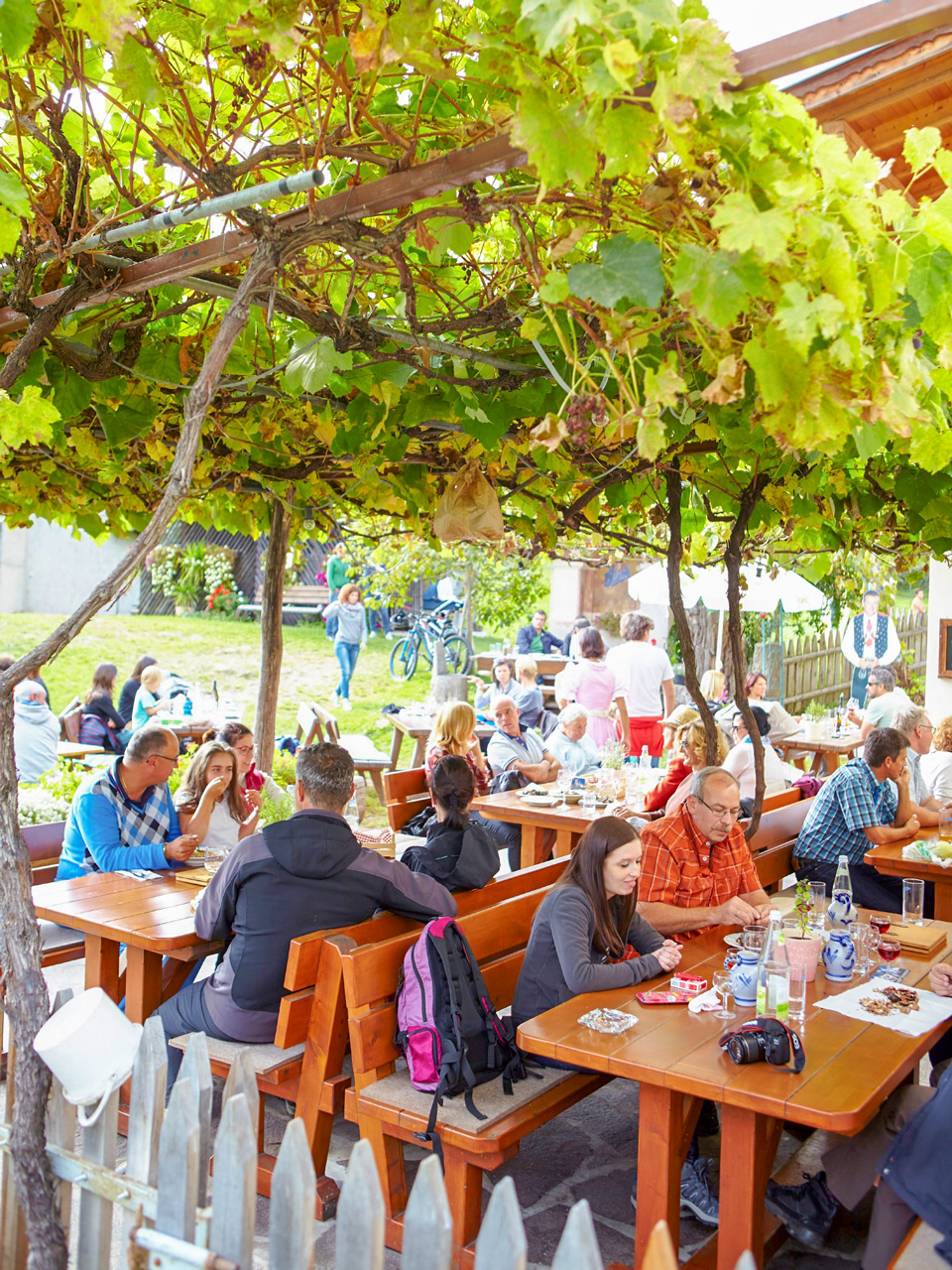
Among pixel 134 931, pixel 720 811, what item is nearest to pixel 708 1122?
pixel 720 811

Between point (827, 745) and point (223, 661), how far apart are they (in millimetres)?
9750

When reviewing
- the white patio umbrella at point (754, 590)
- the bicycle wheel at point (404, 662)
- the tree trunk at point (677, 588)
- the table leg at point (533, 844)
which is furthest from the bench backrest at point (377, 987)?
the bicycle wheel at point (404, 662)

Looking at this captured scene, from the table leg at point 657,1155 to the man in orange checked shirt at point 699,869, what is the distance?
1.10 m

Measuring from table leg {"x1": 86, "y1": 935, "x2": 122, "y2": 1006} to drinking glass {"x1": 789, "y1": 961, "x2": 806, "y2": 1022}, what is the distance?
93.0 inches

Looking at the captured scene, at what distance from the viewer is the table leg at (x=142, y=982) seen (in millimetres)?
3662

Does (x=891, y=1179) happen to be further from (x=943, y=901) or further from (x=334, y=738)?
(x=334, y=738)

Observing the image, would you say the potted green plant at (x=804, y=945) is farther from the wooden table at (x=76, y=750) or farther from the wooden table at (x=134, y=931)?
the wooden table at (x=76, y=750)

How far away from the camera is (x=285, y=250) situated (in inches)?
77.3

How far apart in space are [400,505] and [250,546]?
15073 millimetres

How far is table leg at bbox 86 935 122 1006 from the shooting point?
12.4 ft

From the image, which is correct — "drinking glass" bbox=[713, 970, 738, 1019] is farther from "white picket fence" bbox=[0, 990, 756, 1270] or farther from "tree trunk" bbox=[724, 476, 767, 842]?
"white picket fence" bbox=[0, 990, 756, 1270]

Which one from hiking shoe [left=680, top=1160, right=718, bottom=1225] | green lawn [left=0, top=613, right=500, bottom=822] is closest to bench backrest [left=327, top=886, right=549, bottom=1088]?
hiking shoe [left=680, top=1160, right=718, bottom=1225]

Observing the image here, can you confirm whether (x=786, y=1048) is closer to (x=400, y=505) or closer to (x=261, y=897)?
(x=261, y=897)

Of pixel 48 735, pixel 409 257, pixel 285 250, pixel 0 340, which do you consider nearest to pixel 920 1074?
pixel 409 257
